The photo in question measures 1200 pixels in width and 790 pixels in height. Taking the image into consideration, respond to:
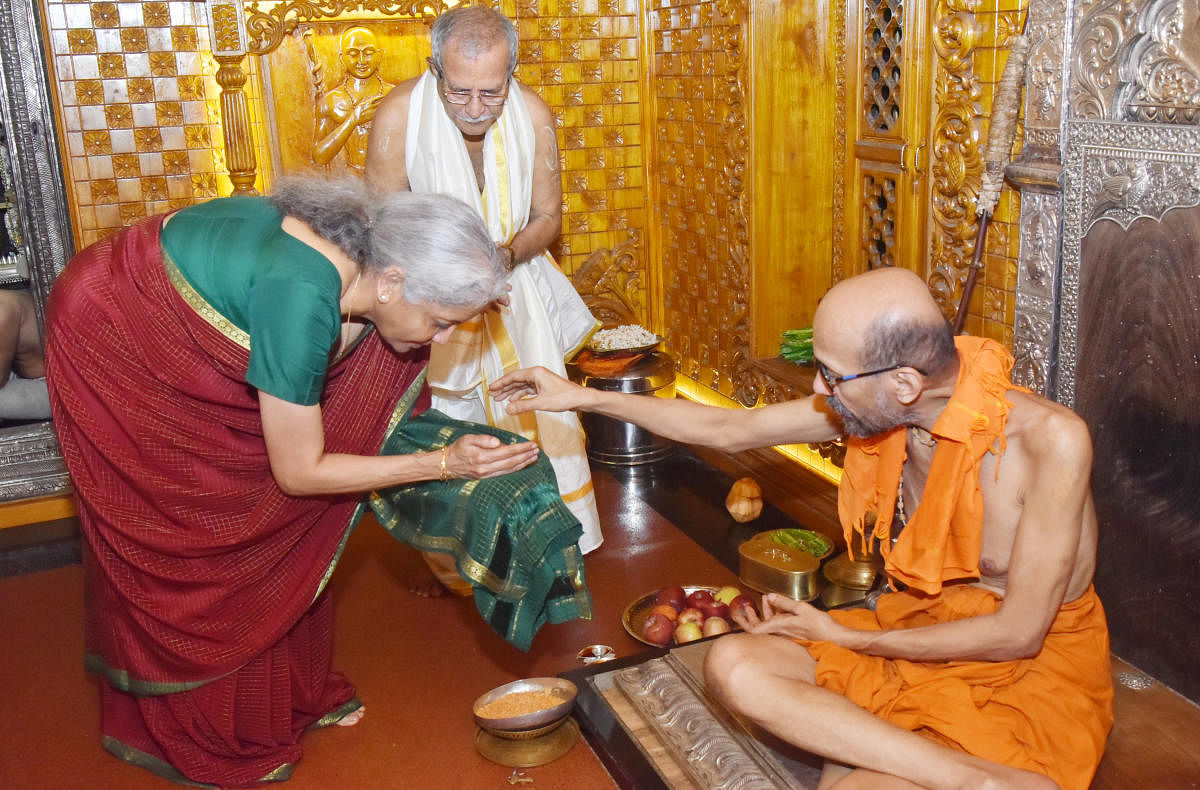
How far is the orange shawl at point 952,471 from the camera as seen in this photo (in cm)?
254

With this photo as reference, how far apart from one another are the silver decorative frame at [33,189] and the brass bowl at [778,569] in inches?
124

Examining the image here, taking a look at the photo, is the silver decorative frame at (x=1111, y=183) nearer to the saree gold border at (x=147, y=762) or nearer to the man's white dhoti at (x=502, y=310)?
the man's white dhoti at (x=502, y=310)

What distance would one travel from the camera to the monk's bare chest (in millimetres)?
2596

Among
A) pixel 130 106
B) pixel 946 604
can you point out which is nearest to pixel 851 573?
pixel 946 604

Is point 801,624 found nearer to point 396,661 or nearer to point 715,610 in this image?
point 715,610

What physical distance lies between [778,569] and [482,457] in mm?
1550

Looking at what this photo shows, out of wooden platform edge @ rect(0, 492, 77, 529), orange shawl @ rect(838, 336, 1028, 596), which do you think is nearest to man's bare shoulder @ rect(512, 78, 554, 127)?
orange shawl @ rect(838, 336, 1028, 596)

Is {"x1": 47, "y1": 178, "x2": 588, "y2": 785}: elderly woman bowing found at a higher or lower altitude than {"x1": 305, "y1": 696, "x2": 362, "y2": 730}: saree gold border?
higher

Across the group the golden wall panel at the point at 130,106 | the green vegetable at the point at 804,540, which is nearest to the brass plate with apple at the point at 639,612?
the green vegetable at the point at 804,540

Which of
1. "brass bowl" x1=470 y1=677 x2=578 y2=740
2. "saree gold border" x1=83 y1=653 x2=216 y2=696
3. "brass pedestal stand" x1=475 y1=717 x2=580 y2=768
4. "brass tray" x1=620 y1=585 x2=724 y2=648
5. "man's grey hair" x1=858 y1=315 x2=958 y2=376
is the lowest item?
"brass pedestal stand" x1=475 y1=717 x2=580 y2=768

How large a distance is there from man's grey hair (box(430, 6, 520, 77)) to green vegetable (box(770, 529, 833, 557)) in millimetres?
1973

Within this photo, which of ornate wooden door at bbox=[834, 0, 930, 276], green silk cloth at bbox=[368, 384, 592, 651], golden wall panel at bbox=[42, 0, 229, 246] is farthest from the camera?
golden wall panel at bbox=[42, 0, 229, 246]

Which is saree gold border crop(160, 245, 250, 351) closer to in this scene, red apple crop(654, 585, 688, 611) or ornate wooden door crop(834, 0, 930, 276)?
red apple crop(654, 585, 688, 611)

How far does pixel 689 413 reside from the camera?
319cm
